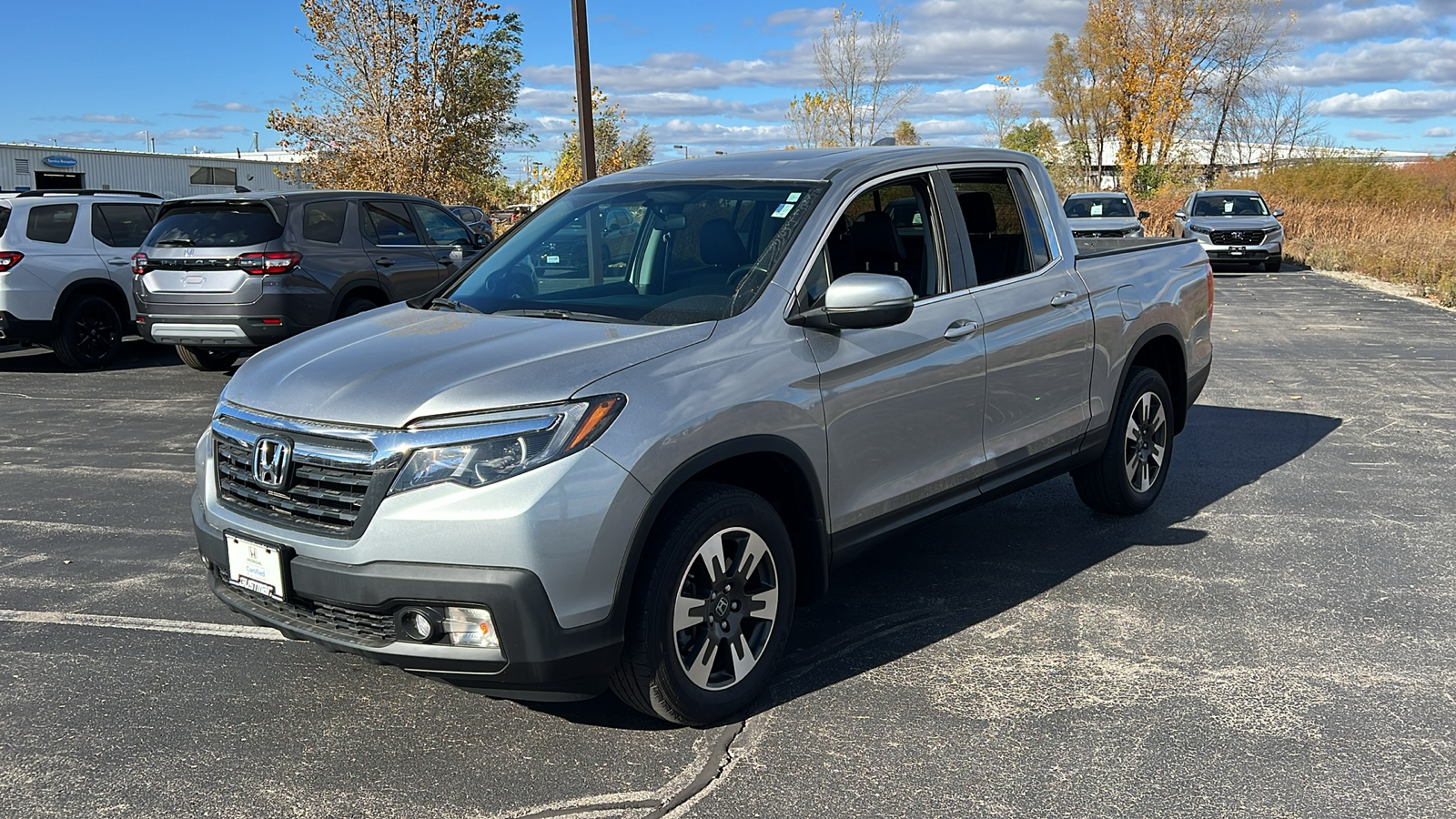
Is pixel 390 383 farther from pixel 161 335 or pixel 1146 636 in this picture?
pixel 161 335

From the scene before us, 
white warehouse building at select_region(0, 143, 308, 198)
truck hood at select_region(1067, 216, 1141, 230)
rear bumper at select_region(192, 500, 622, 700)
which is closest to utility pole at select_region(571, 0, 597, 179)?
truck hood at select_region(1067, 216, 1141, 230)

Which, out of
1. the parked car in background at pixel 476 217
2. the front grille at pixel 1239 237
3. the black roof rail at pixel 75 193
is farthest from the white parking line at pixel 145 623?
the front grille at pixel 1239 237

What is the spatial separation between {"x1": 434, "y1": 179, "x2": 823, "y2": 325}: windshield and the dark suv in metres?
5.31

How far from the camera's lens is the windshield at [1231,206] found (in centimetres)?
2534

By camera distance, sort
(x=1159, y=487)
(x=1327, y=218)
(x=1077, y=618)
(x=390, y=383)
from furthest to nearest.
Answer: (x=1327, y=218) < (x=1159, y=487) < (x=1077, y=618) < (x=390, y=383)

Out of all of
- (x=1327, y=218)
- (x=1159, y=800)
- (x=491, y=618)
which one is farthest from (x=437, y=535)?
(x=1327, y=218)

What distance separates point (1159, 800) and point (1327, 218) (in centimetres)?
3077

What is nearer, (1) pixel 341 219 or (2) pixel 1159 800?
(2) pixel 1159 800

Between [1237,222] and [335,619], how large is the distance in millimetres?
24413

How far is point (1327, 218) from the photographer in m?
30.3

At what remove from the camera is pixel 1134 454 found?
243 inches

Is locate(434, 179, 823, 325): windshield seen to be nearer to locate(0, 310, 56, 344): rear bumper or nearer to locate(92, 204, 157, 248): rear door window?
locate(0, 310, 56, 344): rear bumper

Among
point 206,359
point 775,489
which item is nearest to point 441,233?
point 206,359

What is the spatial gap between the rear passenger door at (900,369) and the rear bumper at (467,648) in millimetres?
1153
